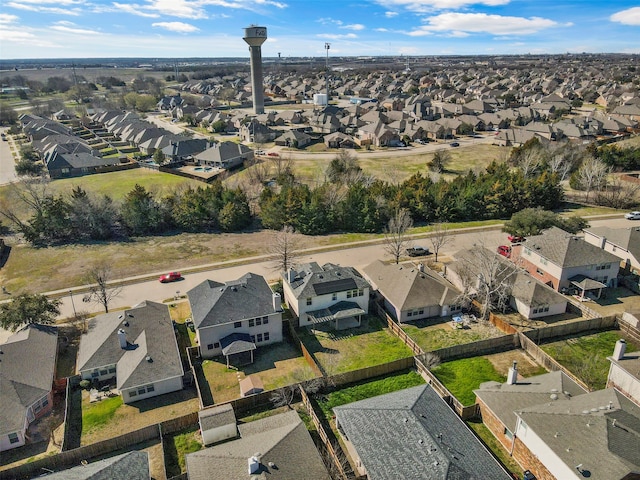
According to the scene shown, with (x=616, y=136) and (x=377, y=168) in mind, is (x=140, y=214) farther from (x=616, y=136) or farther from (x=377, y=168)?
(x=616, y=136)

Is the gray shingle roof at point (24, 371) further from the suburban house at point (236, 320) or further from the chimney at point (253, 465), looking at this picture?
the chimney at point (253, 465)

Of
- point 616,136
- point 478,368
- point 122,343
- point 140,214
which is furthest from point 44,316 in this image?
point 616,136

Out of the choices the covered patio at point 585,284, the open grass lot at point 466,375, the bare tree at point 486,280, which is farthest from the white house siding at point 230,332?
the covered patio at point 585,284

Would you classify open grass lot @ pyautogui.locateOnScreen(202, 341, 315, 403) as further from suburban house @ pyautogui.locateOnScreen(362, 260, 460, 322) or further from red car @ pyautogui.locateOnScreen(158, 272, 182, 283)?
red car @ pyautogui.locateOnScreen(158, 272, 182, 283)

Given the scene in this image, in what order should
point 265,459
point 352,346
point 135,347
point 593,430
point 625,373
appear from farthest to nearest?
point 352,346
point 135,347
point 625,373
point 593,430
point 265,459

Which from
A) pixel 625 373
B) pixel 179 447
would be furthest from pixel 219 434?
pixel 625 373

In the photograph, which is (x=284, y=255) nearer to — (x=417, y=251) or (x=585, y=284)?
(x=417, y=251)

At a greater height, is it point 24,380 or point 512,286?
point 512,286
